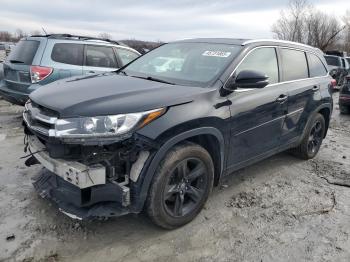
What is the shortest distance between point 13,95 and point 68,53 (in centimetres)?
127

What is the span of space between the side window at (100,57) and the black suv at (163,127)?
9.26 ft

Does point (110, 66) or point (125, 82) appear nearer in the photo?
point (125, 82)

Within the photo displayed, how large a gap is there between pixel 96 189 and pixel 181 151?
31.6 inches

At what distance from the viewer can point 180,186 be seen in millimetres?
3285

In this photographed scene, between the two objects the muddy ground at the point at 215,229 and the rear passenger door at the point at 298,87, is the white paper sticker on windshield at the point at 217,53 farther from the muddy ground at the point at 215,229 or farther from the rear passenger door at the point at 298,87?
the muddy ground at the point at 215,229

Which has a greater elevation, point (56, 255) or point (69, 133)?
point (69, 133)

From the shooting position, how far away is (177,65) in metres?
4.05

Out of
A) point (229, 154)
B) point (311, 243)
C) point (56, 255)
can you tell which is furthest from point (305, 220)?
point (56, 255)

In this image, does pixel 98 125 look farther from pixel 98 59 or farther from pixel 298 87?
pixel 98 59

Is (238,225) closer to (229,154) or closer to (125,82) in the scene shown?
(229,154)

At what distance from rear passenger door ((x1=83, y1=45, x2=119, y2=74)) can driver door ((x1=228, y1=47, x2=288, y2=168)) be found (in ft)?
12.6

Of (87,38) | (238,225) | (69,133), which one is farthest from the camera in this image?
(87,38)

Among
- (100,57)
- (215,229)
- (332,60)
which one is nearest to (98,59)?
(100,57)

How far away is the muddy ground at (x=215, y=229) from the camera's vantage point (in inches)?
118
